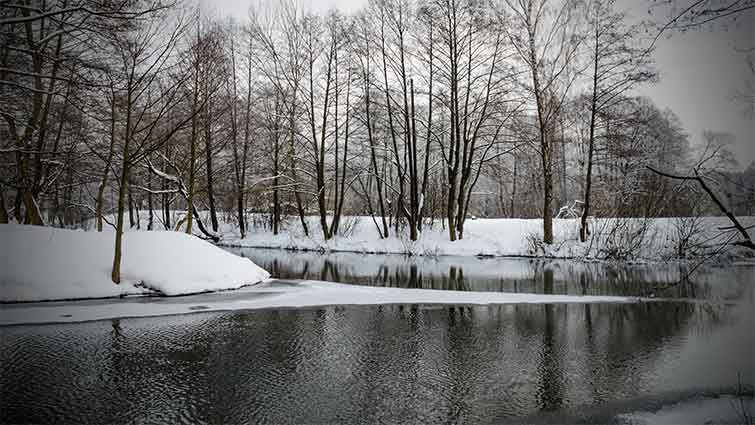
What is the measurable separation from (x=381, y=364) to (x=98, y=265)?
866cm

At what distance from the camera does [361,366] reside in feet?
20.1

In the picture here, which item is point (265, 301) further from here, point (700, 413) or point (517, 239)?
point (517, 239)

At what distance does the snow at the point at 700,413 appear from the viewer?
4594mm

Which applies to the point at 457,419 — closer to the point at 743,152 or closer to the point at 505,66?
the point at 743,152

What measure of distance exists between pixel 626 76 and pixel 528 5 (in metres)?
6.03

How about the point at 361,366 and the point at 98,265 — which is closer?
the point at 361,366

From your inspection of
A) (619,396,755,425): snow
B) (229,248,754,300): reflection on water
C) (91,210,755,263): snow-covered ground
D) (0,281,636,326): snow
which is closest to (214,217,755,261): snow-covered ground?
(91,210,755,263): snow-covered ground

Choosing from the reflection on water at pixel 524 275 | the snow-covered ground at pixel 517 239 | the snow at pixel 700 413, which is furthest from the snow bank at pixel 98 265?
the snow-covered ground at pixel 517 239

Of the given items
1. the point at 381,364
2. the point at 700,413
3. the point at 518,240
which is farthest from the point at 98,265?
the point at 518,240

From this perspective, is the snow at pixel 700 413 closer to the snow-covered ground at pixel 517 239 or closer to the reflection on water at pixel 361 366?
the reflection on water at pixel 361 366

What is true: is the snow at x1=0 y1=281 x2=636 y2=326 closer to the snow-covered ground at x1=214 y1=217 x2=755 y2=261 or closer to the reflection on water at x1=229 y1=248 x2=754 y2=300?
the reflection on water at x1=229 y1=248 x2=754 y2=300

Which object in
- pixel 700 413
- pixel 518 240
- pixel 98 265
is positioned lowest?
pixel 700 413

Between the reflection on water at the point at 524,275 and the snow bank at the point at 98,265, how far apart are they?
152 inches

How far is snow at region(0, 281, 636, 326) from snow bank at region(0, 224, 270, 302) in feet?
1.58
